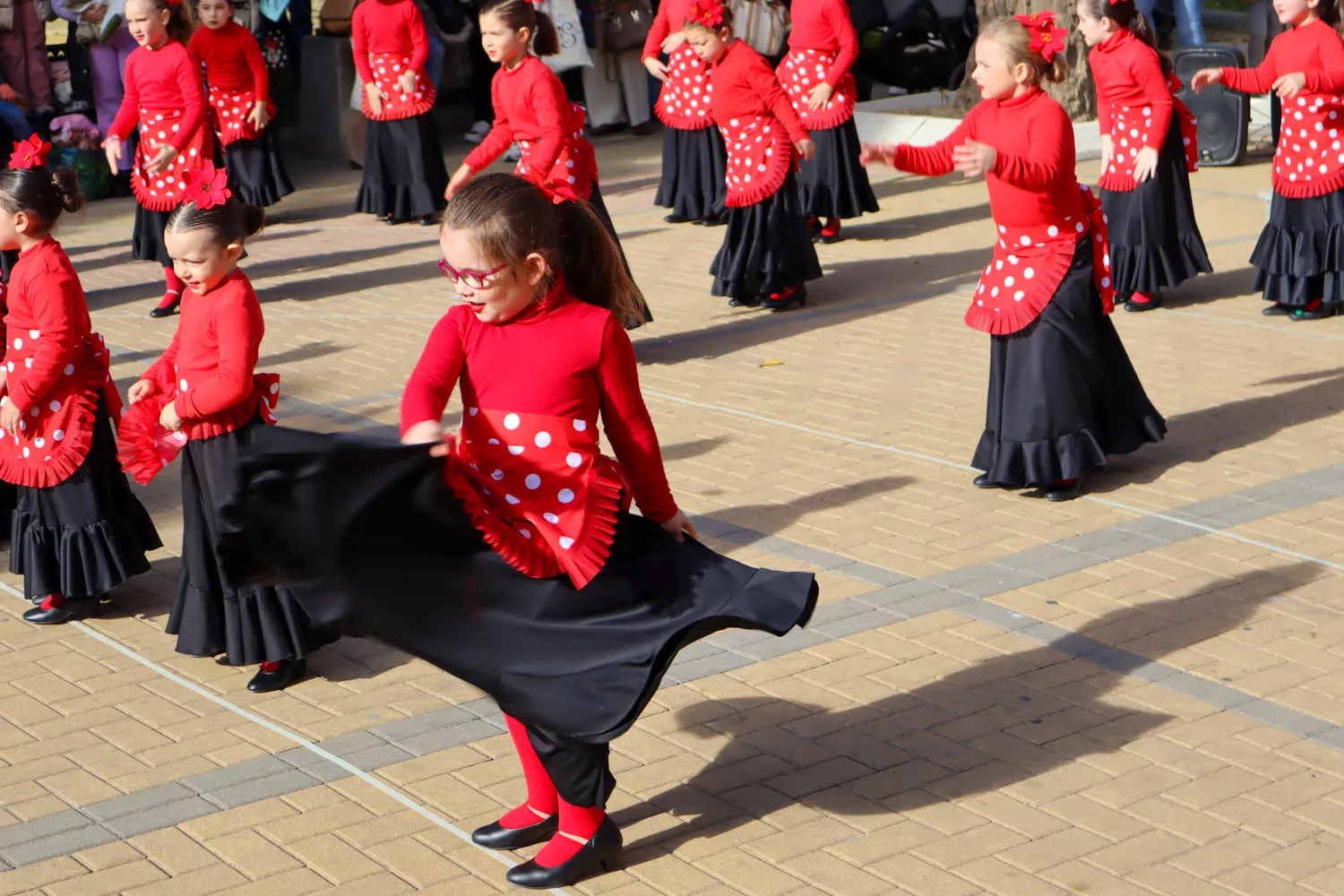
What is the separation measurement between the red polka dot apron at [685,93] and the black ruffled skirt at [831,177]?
81cm

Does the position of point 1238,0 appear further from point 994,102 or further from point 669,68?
point 994,102

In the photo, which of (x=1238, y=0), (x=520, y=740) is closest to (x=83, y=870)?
(x=520, y=740)

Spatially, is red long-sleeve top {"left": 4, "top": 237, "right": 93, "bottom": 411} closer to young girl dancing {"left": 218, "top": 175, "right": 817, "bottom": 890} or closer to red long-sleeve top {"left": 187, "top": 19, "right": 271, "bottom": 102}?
young girl dancing {"left": 218, "top": 175, "right": 817, "bottom": 890}

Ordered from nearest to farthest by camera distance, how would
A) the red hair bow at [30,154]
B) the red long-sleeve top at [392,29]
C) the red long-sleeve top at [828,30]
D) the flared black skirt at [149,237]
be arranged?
1. the red hair bow at [30,154]
2. the flared black skirt at [149,237]
3. the red long-sleeve top at [828,30]
4. the red long-sleeve top at [392,29]

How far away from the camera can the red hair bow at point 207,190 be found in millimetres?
4699

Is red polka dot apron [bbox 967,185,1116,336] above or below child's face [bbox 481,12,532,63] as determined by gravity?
below

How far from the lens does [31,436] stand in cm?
543

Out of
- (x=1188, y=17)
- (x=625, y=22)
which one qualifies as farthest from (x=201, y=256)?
(x=1188, y=17)

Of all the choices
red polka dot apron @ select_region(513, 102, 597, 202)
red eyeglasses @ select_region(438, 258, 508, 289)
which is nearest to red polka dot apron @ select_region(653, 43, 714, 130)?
red polka dot apron @ select_region(513, 102, 597, 202)

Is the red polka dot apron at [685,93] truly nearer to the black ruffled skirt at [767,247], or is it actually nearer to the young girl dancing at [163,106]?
the black ruffled skirt at [767,247]

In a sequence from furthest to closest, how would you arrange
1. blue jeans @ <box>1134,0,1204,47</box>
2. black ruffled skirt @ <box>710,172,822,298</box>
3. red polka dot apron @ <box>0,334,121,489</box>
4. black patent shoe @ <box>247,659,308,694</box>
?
blue jeans @ <box>1134,0,1204,47</box>
black ruffled skirt @ <box>710,172,822,298</box>
red polka dot apron @ <box>0,334,121,489</box>
black patent shoe @ <box>247,659,308,694</box>

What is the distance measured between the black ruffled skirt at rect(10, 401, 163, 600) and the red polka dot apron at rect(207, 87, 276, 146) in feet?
24.8

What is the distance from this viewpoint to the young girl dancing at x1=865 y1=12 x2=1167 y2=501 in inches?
241

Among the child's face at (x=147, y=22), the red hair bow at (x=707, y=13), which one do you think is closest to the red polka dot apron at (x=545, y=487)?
the red hair bow at (x=707, y=13)
